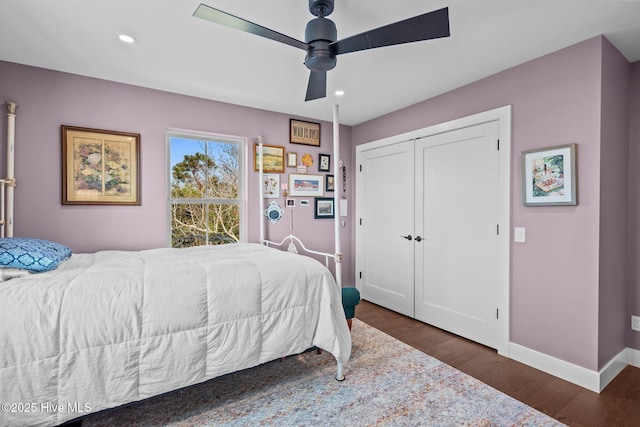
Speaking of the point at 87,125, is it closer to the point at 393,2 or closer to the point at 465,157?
the point at 393,2

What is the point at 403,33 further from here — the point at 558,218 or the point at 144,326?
the point at 144,326

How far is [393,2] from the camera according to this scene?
1758 mm

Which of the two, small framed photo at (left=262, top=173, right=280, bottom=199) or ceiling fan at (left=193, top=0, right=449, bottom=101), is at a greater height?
ceiling fan at (left=193, top=0, right=449, bottom=101)

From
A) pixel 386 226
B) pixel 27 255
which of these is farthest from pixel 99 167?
pixel 386 226

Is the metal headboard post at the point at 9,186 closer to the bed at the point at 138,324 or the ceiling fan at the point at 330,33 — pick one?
the bed at the point at 138,324

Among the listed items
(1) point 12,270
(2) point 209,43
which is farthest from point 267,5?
(1) point 12,270

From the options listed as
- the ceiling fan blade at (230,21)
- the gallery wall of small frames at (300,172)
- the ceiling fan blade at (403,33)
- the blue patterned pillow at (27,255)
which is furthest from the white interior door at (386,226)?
the blue patterned pillow at (27,255)

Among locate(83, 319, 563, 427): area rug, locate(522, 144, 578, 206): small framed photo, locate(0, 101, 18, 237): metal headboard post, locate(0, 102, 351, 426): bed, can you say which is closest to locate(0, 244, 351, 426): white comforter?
locate(0, 102, 351, 426): bed

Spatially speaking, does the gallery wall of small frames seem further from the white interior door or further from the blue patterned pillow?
the blue patterned pillow

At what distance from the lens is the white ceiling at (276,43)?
5.90 ft

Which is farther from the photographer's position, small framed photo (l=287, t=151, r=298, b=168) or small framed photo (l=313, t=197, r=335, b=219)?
small framed photo (l=313, t=197, r=335, b=219)

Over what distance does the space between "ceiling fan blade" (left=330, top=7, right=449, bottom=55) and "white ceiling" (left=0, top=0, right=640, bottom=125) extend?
0.34 metres

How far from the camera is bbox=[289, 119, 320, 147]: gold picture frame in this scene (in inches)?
149

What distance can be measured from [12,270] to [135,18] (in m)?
1.57
